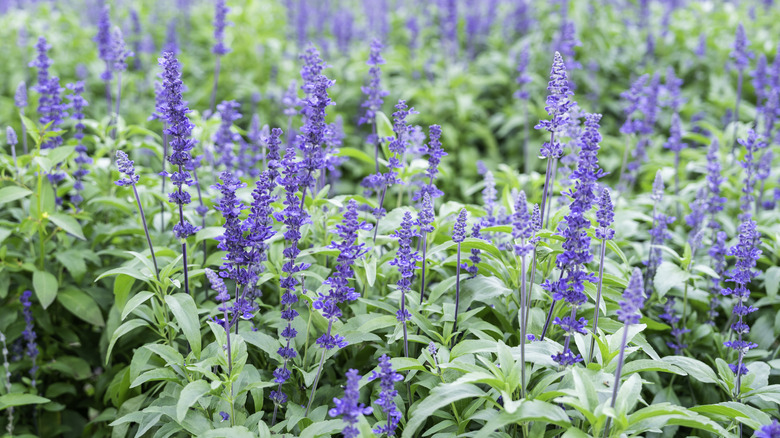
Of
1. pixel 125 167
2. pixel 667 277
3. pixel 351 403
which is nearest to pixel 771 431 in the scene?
pixel 667 277

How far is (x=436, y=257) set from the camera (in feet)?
14.4

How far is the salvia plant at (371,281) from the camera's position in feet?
10.2

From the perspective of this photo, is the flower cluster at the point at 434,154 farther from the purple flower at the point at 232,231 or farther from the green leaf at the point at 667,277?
the green leaf at the point at 667,277

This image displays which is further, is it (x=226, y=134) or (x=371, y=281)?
(x=226, y=134)

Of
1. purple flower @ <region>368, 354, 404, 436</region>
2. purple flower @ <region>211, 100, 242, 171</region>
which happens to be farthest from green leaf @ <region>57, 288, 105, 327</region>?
purple flower @ <region>368, 354, 404, 436</region>

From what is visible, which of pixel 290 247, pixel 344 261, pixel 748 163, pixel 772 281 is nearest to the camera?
pixel 344 261

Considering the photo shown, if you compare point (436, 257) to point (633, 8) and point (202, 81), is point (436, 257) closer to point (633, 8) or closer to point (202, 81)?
point (202, 81)

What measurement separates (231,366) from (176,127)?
49.8 inches

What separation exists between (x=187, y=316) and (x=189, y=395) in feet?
1.78

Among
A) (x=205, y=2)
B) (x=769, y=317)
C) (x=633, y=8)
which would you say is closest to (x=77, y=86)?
(x=769, y=317)

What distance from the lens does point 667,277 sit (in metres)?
4.12

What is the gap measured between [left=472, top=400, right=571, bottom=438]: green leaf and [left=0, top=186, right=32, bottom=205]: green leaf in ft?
11.2

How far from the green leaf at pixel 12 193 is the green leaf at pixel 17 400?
1287mm

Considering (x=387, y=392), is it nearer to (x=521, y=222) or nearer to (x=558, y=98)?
(x=521, y=222)
